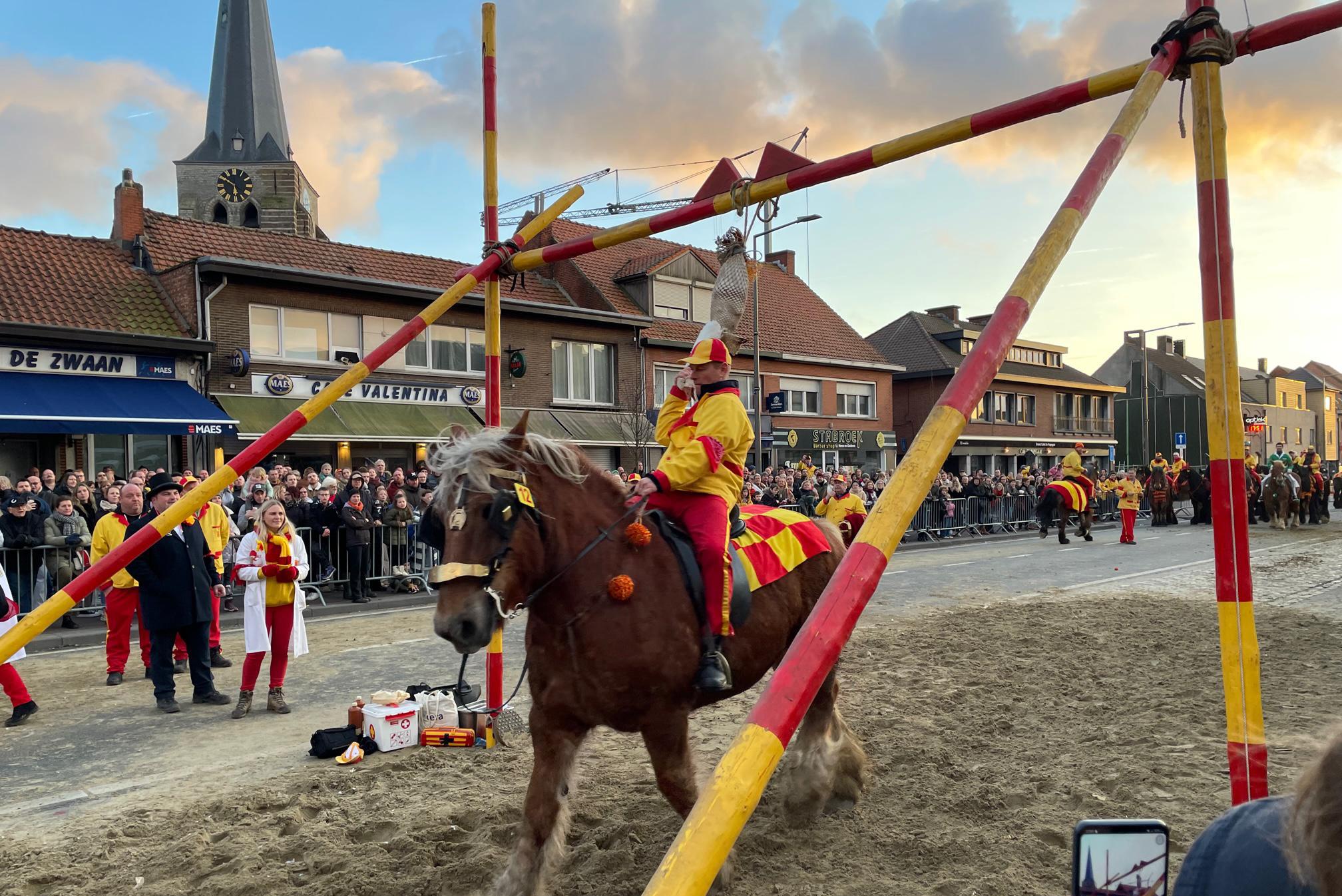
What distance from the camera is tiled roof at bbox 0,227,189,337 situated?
1833cm

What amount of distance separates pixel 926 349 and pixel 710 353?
4152 cm

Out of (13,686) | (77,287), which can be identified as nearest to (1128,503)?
(13,686)

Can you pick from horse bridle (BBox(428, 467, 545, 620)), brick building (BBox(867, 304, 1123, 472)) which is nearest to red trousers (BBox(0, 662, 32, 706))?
horse bridle (BBox(428, 467, 545, 620))

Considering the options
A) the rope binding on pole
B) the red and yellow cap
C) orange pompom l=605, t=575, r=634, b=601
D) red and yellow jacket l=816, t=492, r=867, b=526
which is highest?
the rope binding on pole

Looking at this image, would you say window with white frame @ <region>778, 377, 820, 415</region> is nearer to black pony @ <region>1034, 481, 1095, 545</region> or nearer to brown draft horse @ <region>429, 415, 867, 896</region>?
black pony @ <region>1034, 481, 1095, 545</region>

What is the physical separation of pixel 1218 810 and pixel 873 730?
85.0 inches

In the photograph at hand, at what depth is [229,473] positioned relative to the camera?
4.49 meters

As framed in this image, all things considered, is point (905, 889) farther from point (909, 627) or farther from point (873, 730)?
point (909, 627)

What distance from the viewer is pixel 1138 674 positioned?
7.48 metres

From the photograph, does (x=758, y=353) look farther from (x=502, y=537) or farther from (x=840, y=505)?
(x=502, y=537)

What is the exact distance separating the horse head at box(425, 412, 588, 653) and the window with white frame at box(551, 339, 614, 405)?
75.6ft

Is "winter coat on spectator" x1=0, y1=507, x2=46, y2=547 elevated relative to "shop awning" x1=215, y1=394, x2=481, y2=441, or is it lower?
lower

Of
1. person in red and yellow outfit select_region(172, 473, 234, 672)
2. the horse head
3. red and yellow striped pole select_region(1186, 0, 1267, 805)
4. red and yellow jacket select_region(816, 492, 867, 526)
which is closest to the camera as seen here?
red and yellow striped pole select_region(1186, 0, 1267, 805)

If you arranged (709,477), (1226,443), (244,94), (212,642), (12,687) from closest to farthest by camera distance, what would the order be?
1. (1226,443)
2. (709,477)
3. (12,687)
4. (212,642)
5. (244,94)
